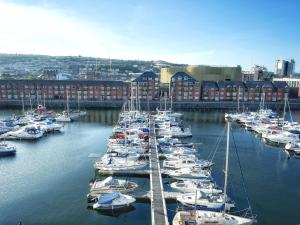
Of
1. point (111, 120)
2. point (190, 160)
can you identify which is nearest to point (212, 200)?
point (190, 160)

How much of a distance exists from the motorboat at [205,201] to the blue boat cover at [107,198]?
488 centimetres

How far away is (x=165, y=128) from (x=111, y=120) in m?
16.5

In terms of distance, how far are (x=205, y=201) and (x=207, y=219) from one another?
280cm

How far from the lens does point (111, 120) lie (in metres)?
61.0

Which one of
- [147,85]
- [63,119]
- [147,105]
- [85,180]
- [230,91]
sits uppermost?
[147,85]

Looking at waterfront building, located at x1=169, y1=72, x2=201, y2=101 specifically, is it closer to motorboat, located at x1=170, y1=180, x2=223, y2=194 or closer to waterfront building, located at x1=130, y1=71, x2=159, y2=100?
waterfront building, located at x1=130, y1=71, x2=159, y2=100

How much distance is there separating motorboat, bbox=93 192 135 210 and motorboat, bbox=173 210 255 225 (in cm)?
478

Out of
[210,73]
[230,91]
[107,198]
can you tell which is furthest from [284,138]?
[210,73]

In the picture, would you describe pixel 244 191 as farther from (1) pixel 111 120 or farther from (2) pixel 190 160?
(1) pixel 111 120

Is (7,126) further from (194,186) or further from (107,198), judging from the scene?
(194,186)

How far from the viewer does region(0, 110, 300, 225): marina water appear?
2241 centimetres

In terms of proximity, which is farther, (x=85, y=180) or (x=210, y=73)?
(x=210, y=73)

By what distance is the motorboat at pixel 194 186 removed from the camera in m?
24.1

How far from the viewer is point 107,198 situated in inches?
911
